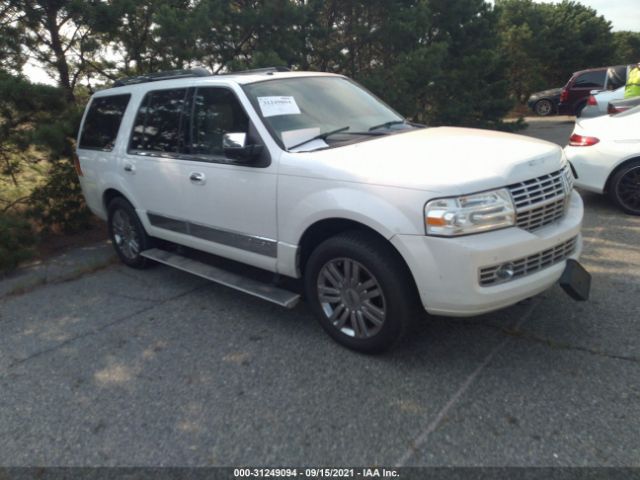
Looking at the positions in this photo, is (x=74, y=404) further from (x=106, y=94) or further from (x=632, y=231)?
(x=632, y=231)

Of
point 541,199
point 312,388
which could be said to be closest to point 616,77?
point 541,199

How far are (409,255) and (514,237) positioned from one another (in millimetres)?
594

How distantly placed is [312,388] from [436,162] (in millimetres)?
1552

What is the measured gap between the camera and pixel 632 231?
538cm

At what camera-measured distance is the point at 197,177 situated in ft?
13.3

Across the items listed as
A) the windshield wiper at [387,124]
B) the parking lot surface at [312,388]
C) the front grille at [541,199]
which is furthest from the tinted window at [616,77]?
the front grille at [541,199]

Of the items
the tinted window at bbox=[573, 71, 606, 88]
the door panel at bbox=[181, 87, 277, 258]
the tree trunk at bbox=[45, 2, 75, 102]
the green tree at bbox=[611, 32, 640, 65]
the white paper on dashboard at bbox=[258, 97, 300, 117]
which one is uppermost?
the green tree at bbox=[611, 32, 640, 65]

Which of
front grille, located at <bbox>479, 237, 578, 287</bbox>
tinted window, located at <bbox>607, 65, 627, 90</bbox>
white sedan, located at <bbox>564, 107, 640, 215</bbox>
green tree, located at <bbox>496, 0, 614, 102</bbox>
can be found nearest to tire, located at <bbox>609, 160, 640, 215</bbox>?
white sedan, located at <bbox>564, 107, 640, 215</bbox>

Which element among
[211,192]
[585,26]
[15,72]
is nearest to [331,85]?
[211,192]

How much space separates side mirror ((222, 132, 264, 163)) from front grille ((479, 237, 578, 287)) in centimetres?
174

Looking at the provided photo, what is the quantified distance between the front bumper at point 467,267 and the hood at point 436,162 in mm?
291

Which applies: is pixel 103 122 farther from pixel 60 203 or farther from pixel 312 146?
pixel 312 146

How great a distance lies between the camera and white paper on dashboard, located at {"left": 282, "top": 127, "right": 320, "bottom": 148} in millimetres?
3570

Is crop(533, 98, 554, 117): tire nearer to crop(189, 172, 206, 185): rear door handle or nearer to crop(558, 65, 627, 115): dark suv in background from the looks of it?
crop(558, 65, 627, 115): dark suv in background
